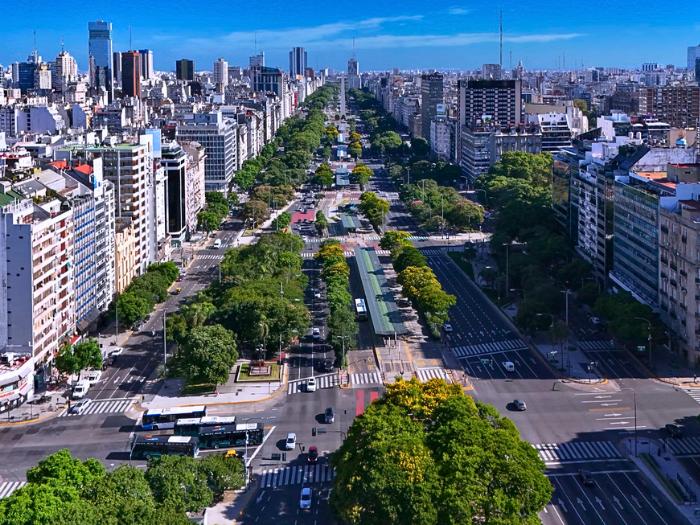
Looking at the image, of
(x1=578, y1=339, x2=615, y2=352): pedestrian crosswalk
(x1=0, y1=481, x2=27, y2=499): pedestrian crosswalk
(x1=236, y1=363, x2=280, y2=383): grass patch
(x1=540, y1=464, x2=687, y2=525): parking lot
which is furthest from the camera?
(x1=578, y1=339, x2=615, y2=352): pedestrian crosswalk

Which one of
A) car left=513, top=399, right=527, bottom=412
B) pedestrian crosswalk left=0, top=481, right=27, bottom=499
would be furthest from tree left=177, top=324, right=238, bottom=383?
car left=513, top=399, right=527, bottom=412

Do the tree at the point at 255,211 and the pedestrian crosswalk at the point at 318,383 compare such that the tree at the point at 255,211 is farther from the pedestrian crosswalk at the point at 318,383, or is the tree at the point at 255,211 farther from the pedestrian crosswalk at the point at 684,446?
the pedestrian crosswalk at the point at 684,446

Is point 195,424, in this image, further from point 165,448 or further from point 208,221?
point 208,221

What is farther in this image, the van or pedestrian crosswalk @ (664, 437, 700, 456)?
the van

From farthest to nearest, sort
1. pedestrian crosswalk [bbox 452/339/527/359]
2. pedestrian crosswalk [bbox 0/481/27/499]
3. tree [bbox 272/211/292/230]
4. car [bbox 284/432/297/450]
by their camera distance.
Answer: tree [bbox 272/211/292/230] < pedestrian crosswalk [bbox 452/339/527/359] < car [bbox 284/432/297/450] < pedestrian crosswalk [bbox 0/481/27/499]

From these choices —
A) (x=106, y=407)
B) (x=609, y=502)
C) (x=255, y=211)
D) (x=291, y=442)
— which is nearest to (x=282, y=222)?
(x=255, y=211)

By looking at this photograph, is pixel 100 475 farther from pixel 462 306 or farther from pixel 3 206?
pixel 462 306

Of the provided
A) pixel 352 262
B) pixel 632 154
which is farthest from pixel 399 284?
pixel 632 154

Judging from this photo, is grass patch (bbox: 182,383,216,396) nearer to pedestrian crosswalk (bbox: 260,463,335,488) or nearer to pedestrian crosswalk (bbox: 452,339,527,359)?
pedestrian crosswalk (bbox: 260,463,335,488)
